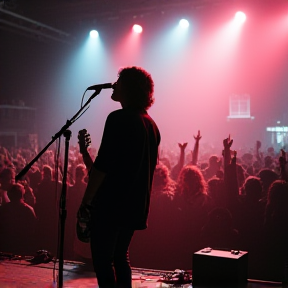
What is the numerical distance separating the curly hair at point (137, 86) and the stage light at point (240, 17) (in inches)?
144

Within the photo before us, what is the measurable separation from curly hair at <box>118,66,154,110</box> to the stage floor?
195cm

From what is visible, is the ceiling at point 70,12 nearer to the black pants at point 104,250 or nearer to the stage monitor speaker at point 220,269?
the stage monitor speaker at point 220,269

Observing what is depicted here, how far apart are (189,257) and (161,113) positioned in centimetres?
212

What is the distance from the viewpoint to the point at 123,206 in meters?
2.31

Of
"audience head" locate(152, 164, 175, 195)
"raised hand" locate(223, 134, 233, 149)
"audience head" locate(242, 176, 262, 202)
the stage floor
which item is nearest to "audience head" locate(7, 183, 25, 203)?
the stage floor

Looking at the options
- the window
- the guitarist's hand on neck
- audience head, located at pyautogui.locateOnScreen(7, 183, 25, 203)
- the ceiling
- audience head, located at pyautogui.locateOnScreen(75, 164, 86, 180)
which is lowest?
audience head, located at pyautogui.locateOnScreen(7, 183, 25, 203)

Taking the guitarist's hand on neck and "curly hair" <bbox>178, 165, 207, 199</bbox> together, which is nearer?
the guitarist's hand on neck

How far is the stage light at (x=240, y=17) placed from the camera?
572 cm

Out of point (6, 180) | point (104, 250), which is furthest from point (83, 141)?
point (6, 180)

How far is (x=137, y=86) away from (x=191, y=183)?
94.4 inches

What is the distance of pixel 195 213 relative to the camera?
4852 mm

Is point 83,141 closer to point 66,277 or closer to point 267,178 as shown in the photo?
point 66,277

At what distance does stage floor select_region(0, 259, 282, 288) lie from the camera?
12.4 ft

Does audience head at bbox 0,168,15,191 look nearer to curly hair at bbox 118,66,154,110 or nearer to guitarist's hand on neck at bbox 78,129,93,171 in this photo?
guitarist's hand on neck at bbox 78,129,93,171
